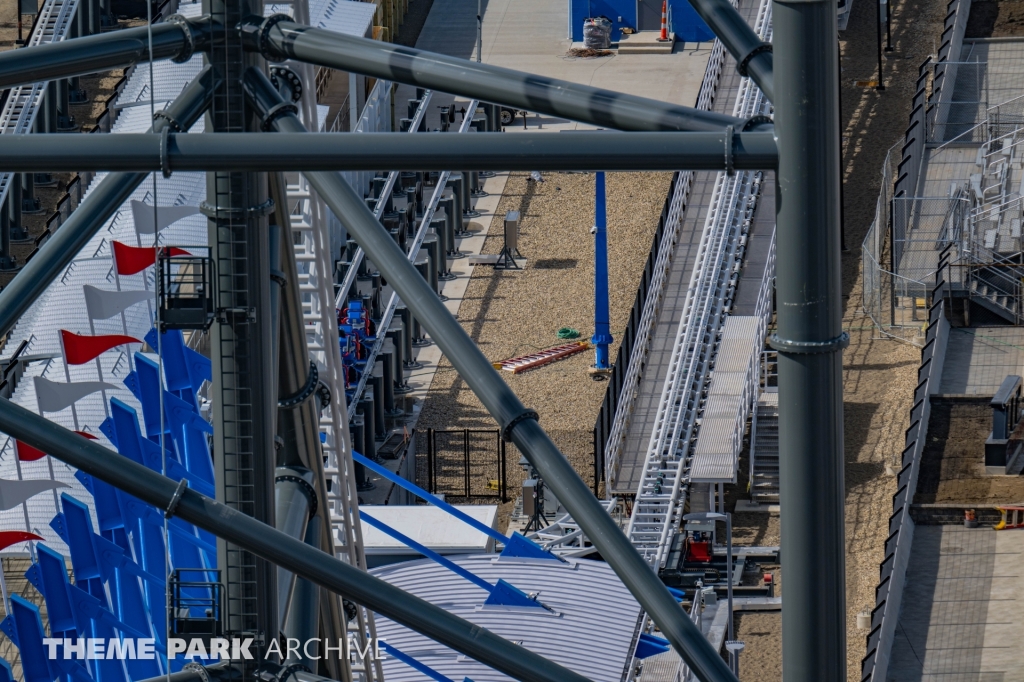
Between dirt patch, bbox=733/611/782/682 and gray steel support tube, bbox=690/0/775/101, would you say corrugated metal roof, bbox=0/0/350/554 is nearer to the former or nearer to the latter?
dirt patch, bbox=733/611/782/682

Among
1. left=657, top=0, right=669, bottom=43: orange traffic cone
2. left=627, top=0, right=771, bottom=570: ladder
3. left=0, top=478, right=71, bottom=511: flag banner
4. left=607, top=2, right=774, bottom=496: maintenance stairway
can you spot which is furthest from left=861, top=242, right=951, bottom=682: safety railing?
left=657, top=0, right=669, bottom=43: orange traffic cone

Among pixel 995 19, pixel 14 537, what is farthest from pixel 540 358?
pixel 14 537

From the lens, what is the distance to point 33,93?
3759 cm

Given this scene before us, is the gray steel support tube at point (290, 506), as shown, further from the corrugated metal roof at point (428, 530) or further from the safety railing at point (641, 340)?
the safety railing at point (641, 340)

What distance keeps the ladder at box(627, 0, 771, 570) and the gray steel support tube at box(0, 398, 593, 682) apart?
14857 millimetres

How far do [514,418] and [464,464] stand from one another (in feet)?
64.3

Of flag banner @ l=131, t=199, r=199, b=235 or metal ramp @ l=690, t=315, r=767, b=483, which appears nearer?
flag banner @ l=131, t=199, r=199, b=235

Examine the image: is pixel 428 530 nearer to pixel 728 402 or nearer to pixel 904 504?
pixel 904 504

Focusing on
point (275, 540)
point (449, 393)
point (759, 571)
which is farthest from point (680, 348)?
point (275, 540)

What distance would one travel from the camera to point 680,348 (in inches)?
1128

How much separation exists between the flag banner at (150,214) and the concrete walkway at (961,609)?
8.55 metres

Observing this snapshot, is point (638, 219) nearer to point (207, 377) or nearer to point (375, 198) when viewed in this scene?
point (375, 198)

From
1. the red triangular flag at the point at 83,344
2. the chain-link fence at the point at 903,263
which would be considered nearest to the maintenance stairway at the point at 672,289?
the chain-link fence at the point at 903,263

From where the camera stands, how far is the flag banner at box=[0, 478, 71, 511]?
16.3 metres
